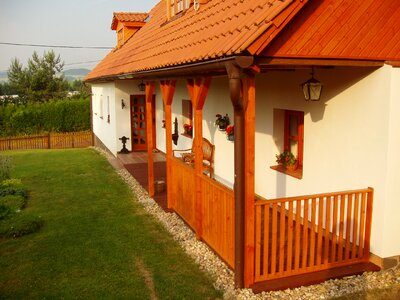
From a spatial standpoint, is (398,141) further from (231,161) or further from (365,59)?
(231,161)

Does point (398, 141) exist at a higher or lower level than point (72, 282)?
higher

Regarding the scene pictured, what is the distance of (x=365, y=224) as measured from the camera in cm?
620

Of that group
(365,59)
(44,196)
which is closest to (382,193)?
(365,59)

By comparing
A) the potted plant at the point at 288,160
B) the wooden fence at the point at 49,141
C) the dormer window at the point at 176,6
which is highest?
the dormer window at the point at 176,6

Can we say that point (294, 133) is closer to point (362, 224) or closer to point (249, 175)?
point (362, 224)

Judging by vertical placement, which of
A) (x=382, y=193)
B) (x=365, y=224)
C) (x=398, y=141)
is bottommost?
(x=365, y=224)

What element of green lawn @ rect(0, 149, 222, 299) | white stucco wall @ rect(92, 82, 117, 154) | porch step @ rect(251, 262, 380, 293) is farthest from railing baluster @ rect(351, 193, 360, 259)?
white stucco wall @ rect(92, 82, 117, 154)

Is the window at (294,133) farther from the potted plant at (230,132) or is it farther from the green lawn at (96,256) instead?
the green lawn at (96,256)

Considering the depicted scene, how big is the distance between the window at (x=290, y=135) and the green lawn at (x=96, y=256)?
8.76ft

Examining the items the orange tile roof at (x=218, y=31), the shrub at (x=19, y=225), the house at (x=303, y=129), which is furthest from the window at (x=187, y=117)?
the shrub at (x=19, y=225)

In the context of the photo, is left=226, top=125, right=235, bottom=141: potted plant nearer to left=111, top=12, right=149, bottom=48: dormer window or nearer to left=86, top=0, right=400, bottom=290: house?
left=86, top=0, right=400, bottom=290: house

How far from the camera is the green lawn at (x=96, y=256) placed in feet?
19.1

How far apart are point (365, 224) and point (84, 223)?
5.47 meters

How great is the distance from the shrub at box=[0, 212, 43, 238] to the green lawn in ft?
0.58
